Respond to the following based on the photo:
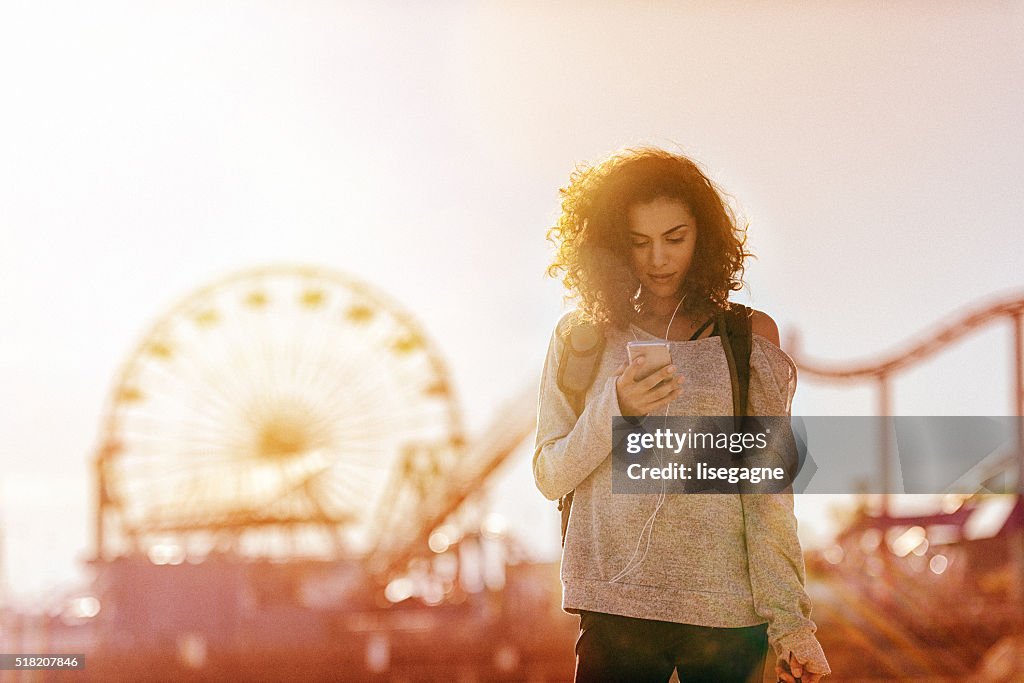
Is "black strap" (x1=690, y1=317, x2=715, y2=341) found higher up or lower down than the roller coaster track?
lower down

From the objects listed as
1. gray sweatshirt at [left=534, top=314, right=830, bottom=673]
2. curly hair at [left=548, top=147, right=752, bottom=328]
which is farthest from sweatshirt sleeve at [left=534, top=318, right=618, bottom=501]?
curly hair at [left=548, top=147, right=752, bottom=328]

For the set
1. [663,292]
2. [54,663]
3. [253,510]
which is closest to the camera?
[663,292]

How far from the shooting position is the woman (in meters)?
1.75

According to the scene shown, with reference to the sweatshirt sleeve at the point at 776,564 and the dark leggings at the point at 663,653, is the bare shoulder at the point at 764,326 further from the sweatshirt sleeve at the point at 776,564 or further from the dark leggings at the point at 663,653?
the dark leggings at the point at 663,653

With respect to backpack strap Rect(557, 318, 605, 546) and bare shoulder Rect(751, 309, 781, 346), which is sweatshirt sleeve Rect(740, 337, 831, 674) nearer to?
bare shoulder Rect(751, 309, 781, 346)

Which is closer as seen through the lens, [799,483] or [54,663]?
[799,483]

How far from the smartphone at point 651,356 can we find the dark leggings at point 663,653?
1.25 ft

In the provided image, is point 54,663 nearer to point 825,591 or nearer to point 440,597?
point 825,591

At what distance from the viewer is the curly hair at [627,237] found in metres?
1.89

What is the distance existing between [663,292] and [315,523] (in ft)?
57.4

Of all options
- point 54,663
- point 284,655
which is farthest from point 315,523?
point 54,663

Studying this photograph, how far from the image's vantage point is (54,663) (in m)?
6.08

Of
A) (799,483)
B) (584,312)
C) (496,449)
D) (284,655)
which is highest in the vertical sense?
(496,449)

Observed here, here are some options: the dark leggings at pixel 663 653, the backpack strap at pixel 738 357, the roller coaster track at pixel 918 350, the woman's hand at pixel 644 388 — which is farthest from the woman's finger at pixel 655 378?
the roller coaster track at pixel 918 350
